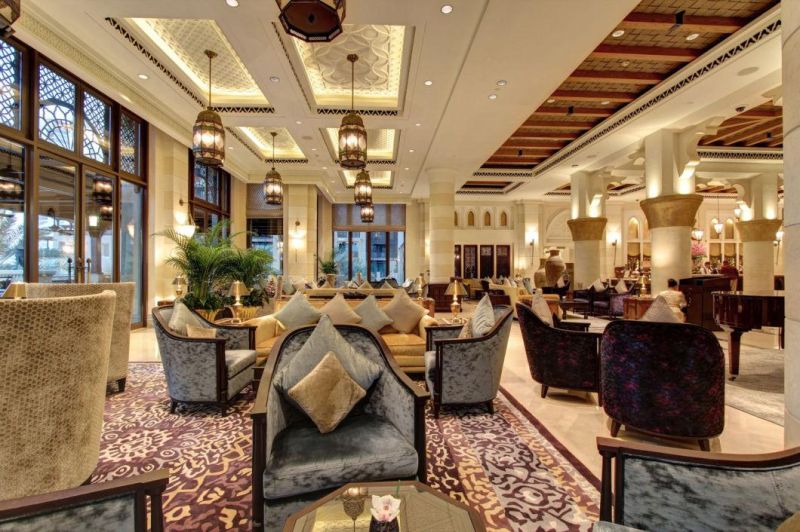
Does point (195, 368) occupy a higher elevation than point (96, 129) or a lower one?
lower

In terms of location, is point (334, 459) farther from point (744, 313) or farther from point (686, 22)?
point (686, 22)

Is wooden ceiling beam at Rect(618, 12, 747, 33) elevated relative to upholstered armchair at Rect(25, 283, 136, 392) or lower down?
elevated

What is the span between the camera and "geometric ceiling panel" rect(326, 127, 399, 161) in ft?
26.1

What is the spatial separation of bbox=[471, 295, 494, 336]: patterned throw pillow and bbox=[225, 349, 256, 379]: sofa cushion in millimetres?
2079

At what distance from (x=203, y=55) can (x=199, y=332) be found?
13.0 ft

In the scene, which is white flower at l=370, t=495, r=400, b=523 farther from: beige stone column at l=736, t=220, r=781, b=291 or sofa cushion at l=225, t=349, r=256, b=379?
beige stone column at l=736, t=220, r=781, b=291

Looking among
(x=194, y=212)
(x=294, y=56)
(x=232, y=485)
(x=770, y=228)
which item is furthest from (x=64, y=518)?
(x=770, y=228)

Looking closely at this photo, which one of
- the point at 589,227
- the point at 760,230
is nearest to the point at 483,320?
the point at 589,227

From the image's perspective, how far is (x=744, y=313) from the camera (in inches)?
145

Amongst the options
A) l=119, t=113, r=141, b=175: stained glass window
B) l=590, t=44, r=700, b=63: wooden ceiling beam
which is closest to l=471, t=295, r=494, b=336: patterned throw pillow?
l=590, t=44, r=700, b=63: wooden ceiling beam

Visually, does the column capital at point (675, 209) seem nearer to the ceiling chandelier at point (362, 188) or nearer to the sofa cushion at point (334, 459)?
the ceiling chandelier at point (362, 188)

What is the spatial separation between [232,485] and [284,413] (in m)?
0.57

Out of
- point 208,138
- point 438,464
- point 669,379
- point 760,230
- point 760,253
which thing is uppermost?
point 208,138

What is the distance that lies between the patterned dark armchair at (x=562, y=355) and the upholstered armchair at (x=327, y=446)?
1.81 metres
